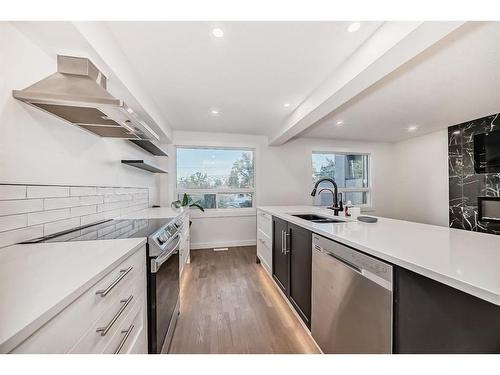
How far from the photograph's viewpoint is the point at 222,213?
4152 millimetres

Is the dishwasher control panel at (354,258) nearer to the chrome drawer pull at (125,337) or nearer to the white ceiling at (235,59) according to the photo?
the chrome drawer pull at (125,337)

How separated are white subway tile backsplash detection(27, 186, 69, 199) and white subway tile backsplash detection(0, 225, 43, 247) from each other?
19cm

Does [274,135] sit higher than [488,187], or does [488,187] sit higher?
[274,135]

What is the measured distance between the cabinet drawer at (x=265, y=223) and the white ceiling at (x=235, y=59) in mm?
1565

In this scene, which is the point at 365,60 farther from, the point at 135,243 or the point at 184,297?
the point at 184,297

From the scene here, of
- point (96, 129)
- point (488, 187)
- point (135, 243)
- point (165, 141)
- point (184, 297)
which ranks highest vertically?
point (165, 141)

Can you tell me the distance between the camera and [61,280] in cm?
61

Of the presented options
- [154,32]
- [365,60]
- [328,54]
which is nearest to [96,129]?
[154,32]

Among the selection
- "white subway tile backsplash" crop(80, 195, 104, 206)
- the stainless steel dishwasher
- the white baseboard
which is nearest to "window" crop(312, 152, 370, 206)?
the white baseboard

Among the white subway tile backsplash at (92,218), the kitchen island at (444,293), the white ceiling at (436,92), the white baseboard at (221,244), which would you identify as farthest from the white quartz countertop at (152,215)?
the white ceiling at (436,92)

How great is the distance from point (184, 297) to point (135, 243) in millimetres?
1474

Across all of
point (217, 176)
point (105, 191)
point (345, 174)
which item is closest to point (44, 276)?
point (105, 191)

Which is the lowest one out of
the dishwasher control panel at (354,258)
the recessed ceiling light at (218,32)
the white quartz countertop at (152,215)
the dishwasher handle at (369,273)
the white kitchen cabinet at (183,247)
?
the white kitchen cabinet at (183,247)

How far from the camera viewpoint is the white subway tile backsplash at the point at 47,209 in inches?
38.6
